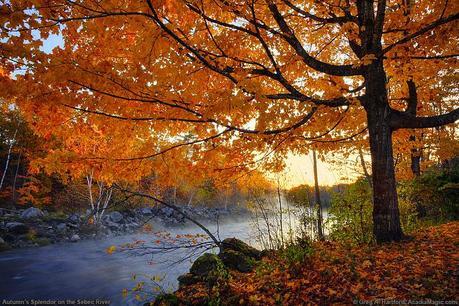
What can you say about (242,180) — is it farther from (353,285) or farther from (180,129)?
(353,285)

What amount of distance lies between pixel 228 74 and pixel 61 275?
980 cm

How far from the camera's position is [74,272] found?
33.9 feet

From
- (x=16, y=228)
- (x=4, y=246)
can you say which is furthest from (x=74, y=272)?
(x=16, y=228)

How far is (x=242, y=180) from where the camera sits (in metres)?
6.60

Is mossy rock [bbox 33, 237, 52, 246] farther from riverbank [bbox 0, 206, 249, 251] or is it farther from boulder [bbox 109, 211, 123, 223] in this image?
boulder [bbox 109, 211, 123, 223]

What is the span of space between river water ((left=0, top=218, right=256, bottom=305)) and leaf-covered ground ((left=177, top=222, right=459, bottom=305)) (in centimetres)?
241

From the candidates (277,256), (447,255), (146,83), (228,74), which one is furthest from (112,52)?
(447,255)

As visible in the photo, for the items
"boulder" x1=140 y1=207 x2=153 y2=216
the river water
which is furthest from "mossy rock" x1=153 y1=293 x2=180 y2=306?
"boulder" x1=140 y1=207 x2=153 y2=216

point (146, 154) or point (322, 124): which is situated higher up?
point (322, 124)

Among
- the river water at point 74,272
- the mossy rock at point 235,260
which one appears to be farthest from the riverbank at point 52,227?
the mossy rock at point 235,260

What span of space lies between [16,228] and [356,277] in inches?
648

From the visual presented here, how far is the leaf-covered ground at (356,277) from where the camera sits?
3504 mm

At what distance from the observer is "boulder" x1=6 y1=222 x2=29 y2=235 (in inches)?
565

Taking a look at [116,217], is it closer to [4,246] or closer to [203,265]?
[4,246]
